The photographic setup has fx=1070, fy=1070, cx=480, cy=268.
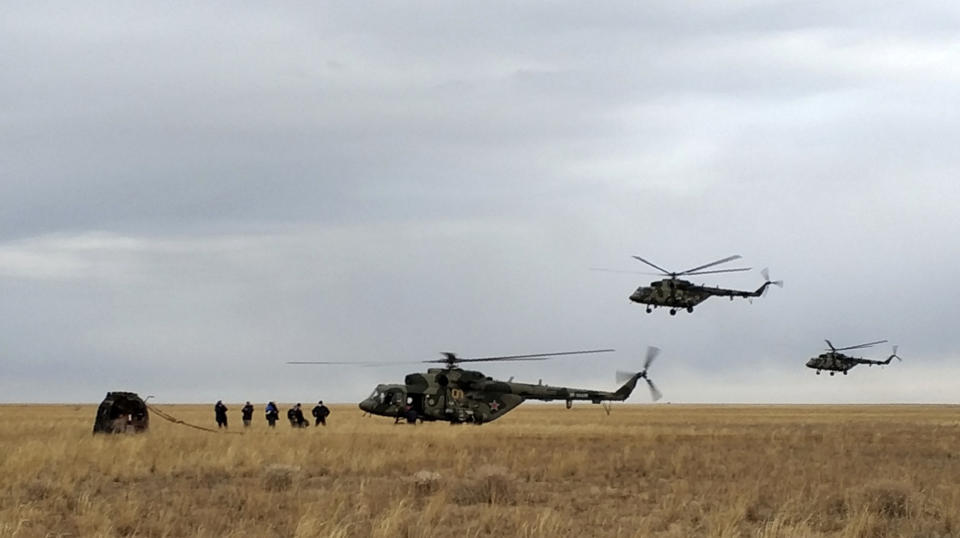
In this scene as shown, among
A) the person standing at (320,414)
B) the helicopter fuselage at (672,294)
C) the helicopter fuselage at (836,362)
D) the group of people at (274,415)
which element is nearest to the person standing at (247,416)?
the group of people at (274,415)

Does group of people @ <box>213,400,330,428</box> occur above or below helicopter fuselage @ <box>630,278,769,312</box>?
below

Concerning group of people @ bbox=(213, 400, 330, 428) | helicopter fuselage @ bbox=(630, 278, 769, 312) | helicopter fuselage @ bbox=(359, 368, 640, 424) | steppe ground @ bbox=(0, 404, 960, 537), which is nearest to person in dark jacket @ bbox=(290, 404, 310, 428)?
group of people @ bbox=(213, 400, 330, 428)

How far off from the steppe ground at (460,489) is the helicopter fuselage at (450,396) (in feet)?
39.1

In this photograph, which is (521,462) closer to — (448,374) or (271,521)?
(271,521)

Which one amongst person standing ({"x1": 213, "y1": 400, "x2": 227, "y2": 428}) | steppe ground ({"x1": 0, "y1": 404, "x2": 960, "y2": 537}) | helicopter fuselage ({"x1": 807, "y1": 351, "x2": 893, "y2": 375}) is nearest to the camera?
steppe ground ({"x1": 0, "y1": 404, "x2": 960, "y2": 537})

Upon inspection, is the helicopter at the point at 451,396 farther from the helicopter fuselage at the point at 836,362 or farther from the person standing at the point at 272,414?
the helicopter fuselage at the point at 836,362

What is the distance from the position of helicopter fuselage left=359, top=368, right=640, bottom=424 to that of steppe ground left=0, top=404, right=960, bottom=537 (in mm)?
11909

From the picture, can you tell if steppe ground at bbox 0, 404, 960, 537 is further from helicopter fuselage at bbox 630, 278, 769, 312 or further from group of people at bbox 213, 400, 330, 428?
helicopter fuselage at bbox 630, 278, 769, 312

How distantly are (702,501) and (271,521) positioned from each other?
6176mm

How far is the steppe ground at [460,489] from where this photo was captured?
1263 centimetres

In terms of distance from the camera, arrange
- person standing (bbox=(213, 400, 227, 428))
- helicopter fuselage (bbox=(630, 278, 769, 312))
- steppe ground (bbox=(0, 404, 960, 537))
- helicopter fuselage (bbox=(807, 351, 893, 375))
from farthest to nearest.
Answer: helicopter fuselage (bbox=(807, 351, 893, 375)) → helicopter fuselage (bbox=(630, 278, 769, 312)) → person standing (bbox=(213, 400, 227, 428)) → steppe ground (bbox=(0, 404, 960, 537))

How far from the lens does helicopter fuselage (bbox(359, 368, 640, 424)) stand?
3984 cm

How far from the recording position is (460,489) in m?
15.8

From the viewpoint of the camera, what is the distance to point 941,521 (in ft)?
44.1
